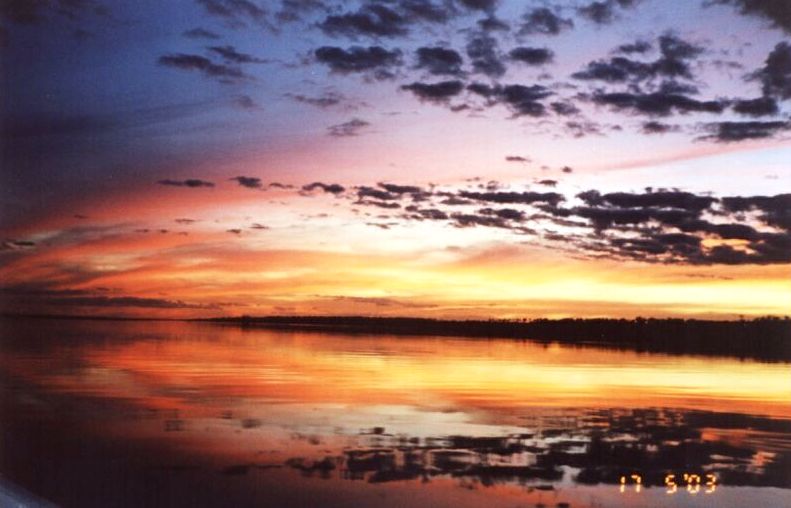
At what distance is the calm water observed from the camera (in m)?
4.22

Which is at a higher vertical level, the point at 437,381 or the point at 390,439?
the point at 437,381

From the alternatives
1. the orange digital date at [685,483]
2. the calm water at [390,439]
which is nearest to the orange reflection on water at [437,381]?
the calm water at [390,439]

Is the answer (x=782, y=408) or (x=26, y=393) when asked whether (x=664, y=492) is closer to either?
(x=782, y=408)

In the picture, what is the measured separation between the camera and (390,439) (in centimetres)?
545

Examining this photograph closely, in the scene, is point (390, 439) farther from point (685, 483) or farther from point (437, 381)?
point (437, 381)

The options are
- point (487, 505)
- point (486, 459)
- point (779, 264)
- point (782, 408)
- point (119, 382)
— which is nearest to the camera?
point (487, 505)

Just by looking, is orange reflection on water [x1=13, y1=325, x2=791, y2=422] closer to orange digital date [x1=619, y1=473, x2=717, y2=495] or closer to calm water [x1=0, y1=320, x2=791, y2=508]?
calm water [x1=0, y1=320, x2=791, y2=508]

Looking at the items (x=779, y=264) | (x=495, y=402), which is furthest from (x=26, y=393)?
(x=779, y=264)

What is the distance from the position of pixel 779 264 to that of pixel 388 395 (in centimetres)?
322

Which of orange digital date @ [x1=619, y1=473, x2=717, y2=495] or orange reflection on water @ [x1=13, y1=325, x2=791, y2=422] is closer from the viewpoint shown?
orange digital date @ [x1=619, y1=473, x2=717, y2=495]

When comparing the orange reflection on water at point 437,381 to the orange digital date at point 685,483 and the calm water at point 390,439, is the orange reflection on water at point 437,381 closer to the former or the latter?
the calm water at point 390,439

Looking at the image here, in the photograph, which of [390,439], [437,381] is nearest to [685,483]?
[390,439]

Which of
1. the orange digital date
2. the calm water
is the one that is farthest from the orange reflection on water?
the orange digital date

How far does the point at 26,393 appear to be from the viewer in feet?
24.9
